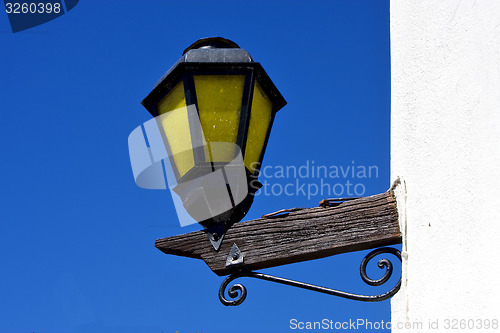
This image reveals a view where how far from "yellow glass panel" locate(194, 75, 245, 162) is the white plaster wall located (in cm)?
70

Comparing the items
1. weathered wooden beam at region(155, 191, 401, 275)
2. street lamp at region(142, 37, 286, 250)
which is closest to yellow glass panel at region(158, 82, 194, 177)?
street lamp at region(142, 37, 286, 250)

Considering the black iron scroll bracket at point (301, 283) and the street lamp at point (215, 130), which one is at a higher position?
the street lamp at point (215, 130)

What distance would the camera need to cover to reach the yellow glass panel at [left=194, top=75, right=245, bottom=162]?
2516mm

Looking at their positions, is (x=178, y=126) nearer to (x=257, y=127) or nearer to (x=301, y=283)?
(x=257, y=127)

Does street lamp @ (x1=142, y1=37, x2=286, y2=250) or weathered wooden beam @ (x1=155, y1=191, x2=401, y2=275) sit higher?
street lamp @ (x1=142, y1=37, x2=286, y2=250)

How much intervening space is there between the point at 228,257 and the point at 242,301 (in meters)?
0.17

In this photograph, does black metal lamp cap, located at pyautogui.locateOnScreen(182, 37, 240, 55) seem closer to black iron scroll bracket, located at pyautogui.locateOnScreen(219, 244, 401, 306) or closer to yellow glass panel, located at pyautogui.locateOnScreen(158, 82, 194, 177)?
yellow glass panel, located at pyautogui.locateOnScreen(158, 82, 194, 177)

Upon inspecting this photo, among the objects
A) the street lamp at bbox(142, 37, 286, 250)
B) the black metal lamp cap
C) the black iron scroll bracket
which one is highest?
the black metal lamp cap

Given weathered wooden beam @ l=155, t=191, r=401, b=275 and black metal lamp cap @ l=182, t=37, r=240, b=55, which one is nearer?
weathered wooden beam @ l=155, t=191, r=401, b=275

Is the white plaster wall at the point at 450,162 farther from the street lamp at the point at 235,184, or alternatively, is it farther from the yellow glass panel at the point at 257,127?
the yellow glass panel at the point at 257,127

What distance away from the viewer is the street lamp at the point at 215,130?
8.23 feet

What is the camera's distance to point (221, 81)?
8.48ft

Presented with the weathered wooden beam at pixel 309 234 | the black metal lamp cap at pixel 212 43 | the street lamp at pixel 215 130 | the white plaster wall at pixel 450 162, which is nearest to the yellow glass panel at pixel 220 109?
the street lamp at pixel 215 130

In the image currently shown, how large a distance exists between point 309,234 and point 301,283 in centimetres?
18
